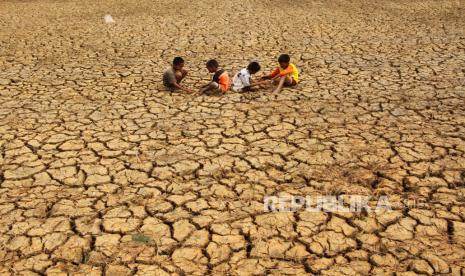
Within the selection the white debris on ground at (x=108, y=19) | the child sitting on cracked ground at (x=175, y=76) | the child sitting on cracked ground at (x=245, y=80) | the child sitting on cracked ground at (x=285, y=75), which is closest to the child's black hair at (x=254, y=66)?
the child sitting on cracked ground at (x=245, y=80)

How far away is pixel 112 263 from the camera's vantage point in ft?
9.19

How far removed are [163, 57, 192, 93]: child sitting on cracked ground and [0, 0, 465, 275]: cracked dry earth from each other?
0.17 metres

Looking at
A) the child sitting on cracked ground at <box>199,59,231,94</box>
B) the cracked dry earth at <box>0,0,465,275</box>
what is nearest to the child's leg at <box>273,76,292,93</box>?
the cracked dry earth at <box>0,0,465,275</box>

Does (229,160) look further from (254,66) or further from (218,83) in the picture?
(254,66)

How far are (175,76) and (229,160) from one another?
6.91 ft

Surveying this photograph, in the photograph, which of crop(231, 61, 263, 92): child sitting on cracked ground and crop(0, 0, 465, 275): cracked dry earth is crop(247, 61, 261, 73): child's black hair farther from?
crop(0, 0, 465, 275): cracked dry earth

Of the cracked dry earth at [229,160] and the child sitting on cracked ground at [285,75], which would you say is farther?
the child sitting on cracked ground at [285,75]

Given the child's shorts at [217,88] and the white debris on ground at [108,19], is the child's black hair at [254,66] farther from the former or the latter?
the white debris on ground at [108,19]

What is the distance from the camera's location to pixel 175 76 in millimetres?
5707

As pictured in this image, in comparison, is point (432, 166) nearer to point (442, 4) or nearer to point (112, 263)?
point (112, 263)

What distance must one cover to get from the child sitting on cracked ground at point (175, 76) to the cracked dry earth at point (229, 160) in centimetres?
17

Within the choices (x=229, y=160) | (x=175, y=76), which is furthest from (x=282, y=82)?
(x=229, y=160)

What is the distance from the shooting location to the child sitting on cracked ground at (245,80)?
18.3 ft

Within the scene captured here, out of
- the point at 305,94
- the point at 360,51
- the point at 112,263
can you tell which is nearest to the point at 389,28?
the point at 360,51
